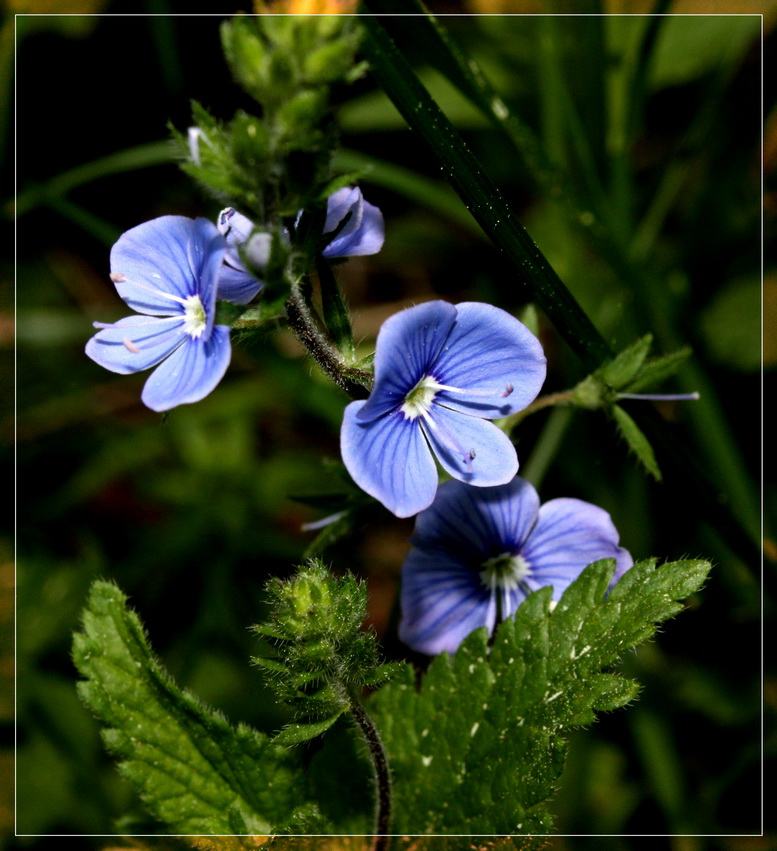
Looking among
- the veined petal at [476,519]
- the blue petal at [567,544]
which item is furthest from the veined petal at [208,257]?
the blue petal at [567,544]

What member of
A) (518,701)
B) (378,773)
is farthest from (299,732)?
(518,701)

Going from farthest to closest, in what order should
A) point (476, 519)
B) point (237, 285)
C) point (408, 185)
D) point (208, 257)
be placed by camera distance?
point (408, 185), point (476, 519), point (237, 285), point (208, 257)

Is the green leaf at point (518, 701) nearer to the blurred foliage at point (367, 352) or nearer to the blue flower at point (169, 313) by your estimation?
the blue flower at point (169, 313)

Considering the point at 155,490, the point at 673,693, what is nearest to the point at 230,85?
the point at 155,490

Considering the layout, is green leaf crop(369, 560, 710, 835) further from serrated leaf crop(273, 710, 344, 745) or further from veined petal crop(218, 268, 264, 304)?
veined petal crop(218, 268, 264, 304)

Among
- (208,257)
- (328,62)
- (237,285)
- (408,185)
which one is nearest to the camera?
(328,62)

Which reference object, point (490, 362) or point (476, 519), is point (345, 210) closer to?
point (490, 362)

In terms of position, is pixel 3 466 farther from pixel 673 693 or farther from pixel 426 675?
pixel 673 693
